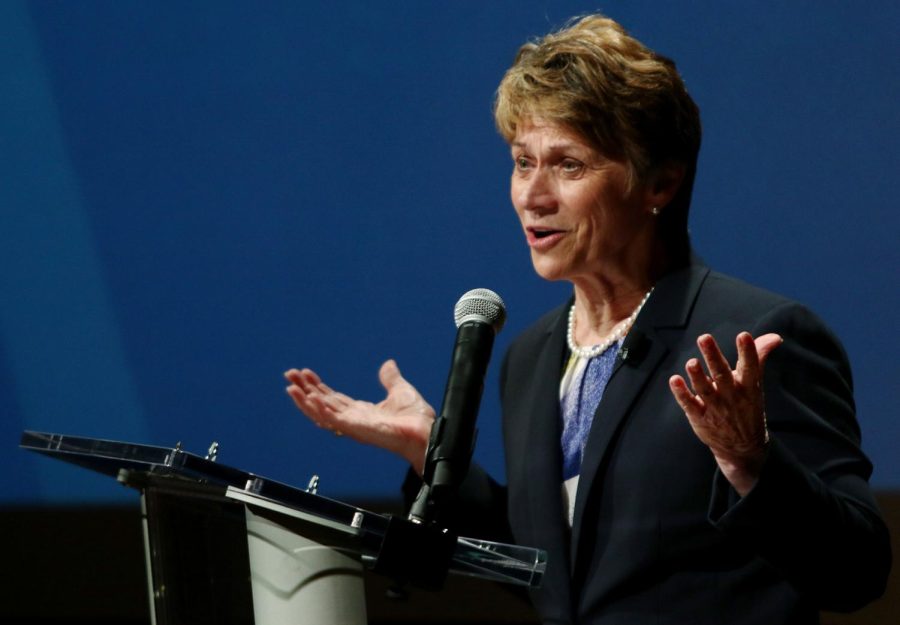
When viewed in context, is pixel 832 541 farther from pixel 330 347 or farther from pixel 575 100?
pixel 330 347

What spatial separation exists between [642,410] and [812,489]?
1.12ft

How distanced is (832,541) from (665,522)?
251 mm

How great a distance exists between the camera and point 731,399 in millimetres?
1352

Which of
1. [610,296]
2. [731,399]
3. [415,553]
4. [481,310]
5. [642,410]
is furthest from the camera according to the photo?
[610,296]

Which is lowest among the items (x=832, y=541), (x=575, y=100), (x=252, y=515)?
(x=832, y=541)

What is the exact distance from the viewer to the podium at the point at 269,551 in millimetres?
1227

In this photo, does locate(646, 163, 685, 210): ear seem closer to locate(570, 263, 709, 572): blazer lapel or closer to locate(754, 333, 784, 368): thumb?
locate(570, 263, 709, 572): blazer lapel

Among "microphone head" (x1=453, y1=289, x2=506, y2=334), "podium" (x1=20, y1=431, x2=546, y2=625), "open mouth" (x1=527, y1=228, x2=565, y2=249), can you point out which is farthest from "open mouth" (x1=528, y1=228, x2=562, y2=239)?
"podium" (x1=20, y1=431, x2=546, y2=625)

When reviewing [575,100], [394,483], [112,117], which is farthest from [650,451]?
[112,117]

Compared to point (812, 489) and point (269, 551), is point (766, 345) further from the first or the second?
point (269, 551)

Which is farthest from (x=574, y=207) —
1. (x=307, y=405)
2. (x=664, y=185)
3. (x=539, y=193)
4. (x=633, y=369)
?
(x=307, y=405)

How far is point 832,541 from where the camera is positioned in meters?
1.52

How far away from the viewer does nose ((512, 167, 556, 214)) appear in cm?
191

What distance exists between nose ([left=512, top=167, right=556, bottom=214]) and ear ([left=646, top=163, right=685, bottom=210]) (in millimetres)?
168
